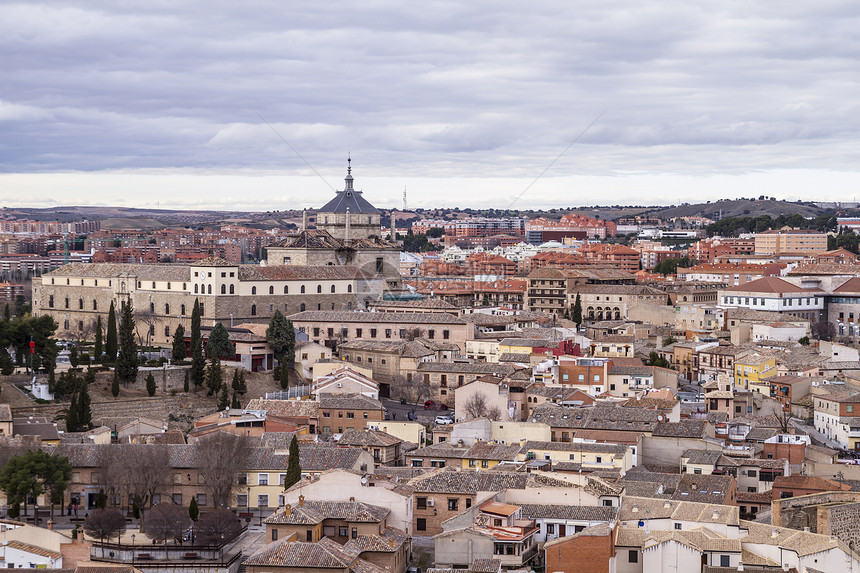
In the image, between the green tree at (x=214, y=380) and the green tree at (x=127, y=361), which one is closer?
the green tree at (x=127, y=361)

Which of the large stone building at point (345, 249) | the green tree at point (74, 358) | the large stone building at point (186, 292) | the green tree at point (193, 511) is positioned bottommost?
the green tree at point (193, 511)

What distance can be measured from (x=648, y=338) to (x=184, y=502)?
2393 cm

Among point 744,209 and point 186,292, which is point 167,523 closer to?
point 186,292

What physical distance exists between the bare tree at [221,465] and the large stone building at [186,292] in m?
16.1

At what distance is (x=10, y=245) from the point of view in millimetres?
102250

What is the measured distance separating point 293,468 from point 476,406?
7.13 m

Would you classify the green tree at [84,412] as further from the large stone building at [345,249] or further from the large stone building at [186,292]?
the large stone building at [345,249]

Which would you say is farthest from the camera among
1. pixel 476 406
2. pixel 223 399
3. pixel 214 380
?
pixel 214 380

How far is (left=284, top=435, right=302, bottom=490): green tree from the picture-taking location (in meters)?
25.2

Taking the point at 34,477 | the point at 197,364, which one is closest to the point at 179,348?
the point at 197,364

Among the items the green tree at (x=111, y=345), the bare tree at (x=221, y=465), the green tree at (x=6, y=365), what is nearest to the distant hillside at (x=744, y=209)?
the green tree at (x=111, y=345)

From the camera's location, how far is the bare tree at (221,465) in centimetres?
2533

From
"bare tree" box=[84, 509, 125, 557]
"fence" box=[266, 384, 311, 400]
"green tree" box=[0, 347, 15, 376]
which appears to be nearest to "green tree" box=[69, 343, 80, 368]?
"green tree" box=[0, 347, 15, 376]

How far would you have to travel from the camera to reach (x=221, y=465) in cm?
2538
